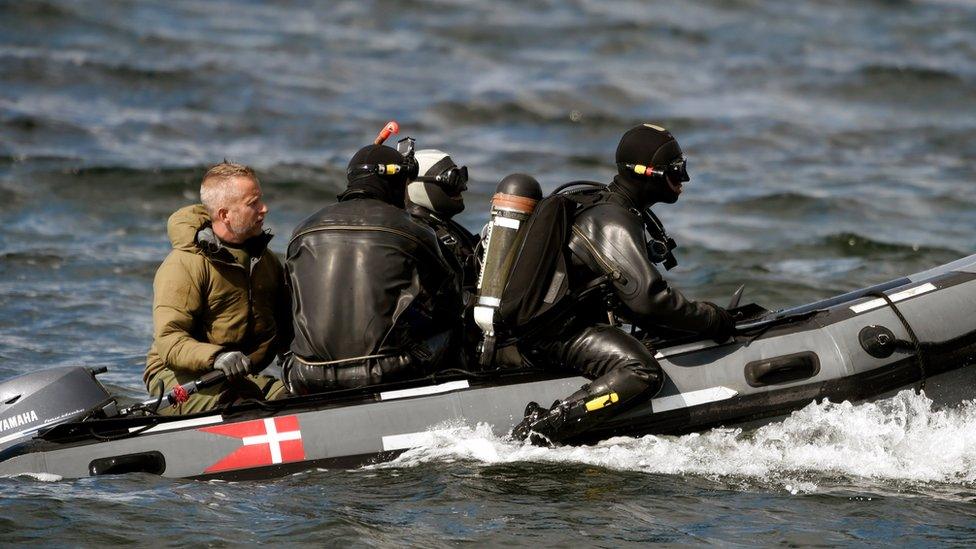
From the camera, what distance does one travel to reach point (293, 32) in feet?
80.3

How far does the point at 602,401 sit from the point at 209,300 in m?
2.17

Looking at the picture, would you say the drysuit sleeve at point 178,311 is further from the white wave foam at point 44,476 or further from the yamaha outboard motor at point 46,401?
the white wave foam at point 44,476

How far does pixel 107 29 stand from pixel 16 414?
57.3 feet

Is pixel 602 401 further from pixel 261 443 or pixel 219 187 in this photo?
pixel 219 187

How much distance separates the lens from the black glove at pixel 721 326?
738 centimetres

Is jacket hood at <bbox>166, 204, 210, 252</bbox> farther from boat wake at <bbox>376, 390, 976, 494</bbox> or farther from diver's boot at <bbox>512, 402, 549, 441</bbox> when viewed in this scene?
diver's boot at <bbox>512, 402, 549, 441</bbox>

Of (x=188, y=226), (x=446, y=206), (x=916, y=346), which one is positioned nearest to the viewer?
(x=188, y=226)

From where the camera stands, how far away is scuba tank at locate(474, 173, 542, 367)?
713cm

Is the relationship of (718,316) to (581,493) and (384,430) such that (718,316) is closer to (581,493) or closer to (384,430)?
(581,493)

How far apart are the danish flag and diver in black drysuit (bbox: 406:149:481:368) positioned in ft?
3.84

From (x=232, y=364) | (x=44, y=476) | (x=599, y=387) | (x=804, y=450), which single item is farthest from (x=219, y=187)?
(x=804, y=450)

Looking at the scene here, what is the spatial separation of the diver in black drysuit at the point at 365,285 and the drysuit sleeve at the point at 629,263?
75 centimetres

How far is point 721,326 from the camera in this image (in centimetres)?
743

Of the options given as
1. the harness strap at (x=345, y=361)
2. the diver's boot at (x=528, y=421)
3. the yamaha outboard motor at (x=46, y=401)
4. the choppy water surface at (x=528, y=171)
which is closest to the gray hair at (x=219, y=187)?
the harness strap at (x=345, y=361)
